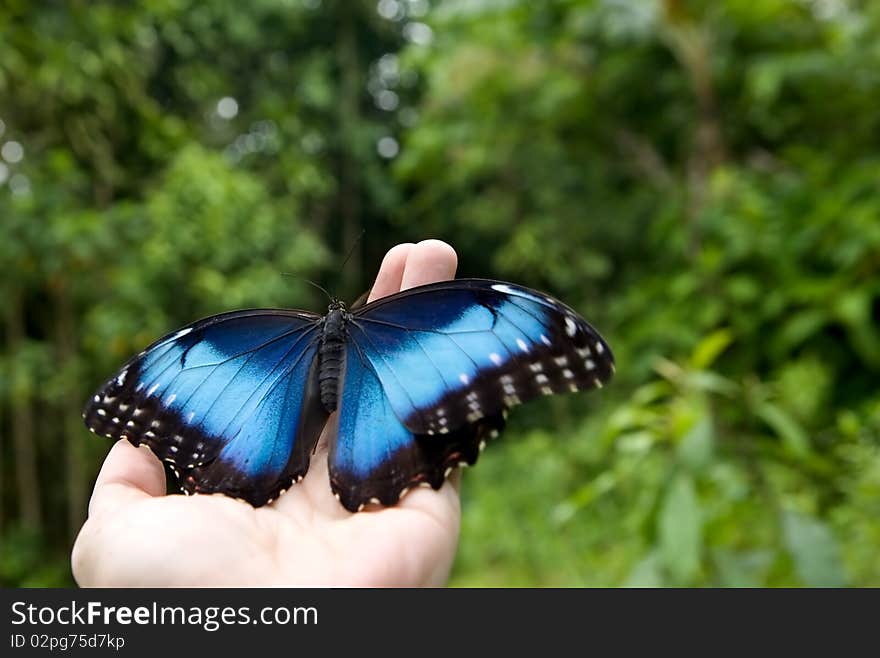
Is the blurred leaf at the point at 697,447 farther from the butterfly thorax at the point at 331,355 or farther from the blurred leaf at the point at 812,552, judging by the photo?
the butterfly thorax at the point at 331,355

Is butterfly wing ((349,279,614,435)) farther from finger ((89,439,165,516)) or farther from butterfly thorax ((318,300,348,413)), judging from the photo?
finger ((89,439,165,516))

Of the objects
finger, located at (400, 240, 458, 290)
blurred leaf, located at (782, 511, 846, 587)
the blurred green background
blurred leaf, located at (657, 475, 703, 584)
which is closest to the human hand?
finger, located at (400, 240, 458, 290)

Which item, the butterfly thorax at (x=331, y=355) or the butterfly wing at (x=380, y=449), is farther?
the butterfly thorax at (x=331, y=355)

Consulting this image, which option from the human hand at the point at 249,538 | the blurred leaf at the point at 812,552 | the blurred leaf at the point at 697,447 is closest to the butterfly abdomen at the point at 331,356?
the human hand at the point at 249,538

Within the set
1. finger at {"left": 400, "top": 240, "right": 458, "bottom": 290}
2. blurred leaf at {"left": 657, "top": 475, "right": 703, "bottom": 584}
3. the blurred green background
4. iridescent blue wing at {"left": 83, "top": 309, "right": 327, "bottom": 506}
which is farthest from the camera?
the blurred green background

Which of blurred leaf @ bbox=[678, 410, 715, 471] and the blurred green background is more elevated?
the blurred green background

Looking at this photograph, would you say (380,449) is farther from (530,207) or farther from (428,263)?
(530,207)

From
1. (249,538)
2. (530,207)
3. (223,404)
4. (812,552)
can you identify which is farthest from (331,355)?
(530,207)
